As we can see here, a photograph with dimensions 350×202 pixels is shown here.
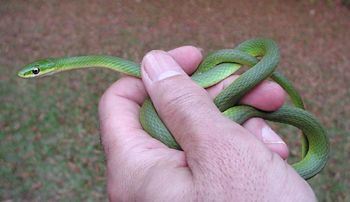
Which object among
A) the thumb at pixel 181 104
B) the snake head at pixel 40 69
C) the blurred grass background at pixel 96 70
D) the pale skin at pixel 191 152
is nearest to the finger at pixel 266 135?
the pale skin at pixel 191 152

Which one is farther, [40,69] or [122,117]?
[40,69]

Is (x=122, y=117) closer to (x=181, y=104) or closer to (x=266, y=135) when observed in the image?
(x=181, y=104)

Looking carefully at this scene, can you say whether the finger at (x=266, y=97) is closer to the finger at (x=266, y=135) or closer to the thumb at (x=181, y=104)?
the finger at (x=266, y=135)

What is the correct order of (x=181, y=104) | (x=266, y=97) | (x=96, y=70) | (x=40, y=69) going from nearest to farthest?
(x=181, y=104), (x=266, y=97), (x=40, y=69), (x=96, y=70)

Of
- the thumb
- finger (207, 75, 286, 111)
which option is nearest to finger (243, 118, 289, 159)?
finger (207, 75, 286, 111)

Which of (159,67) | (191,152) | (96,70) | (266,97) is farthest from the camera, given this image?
(96,70)

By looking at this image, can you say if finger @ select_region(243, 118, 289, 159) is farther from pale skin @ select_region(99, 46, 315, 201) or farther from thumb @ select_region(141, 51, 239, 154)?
thumb @ select_region(141, 51, 239, 154)

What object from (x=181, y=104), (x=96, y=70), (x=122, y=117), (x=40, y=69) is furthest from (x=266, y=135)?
(x=96, y=70)

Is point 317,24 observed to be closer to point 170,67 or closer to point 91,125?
point 91,125
